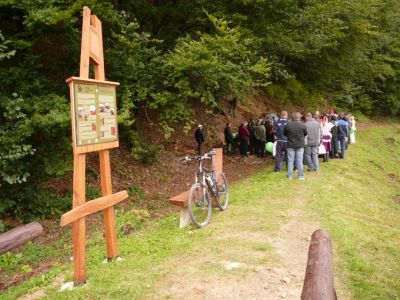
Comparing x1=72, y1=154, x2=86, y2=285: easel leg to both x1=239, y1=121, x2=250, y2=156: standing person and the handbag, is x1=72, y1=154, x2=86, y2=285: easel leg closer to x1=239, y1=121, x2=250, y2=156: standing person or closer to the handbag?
the handbag

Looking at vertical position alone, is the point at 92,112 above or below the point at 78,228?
above

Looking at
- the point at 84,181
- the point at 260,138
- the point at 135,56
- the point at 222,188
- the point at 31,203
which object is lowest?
the point at 31,203

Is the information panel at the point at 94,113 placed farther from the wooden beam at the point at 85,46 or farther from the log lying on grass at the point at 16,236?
the log lying on grass at the point at 16,236

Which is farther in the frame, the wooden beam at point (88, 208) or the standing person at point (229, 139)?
the standing person at point (229, 139)

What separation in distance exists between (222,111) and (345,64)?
8331 millimetres

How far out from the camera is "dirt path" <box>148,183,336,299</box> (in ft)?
16.5

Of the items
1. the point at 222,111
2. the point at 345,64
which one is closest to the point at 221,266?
the point at 222,111

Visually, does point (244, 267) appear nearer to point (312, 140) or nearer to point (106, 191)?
point (106, 191)

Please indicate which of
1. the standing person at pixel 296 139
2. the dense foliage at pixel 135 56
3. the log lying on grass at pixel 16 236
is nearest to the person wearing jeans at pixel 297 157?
the standing person at pixel 296 139

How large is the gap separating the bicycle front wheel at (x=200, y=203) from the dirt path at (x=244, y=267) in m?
0.35

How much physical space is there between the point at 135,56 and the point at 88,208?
8.29m

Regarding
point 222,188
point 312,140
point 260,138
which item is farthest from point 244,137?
point 222,188

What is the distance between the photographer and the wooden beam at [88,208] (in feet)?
16.5

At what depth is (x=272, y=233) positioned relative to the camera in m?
7.16
